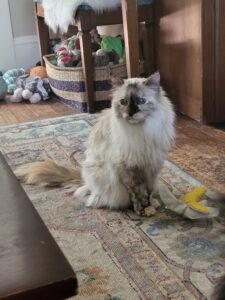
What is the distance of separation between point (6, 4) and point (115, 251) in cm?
289

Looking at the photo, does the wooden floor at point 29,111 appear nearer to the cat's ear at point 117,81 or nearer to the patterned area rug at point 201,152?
the patterned area rug at point 201,152

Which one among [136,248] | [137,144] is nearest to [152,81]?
[137,144]

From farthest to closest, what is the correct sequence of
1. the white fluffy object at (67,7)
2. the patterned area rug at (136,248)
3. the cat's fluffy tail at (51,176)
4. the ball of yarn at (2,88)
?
the ball of yarn at (2,88) → the white fluffy object at (67,7) → the cat's fluffy tail at (51,176) → the patterned area rug at (136,248)

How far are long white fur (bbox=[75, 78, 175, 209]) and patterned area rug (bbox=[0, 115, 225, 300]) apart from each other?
7cm

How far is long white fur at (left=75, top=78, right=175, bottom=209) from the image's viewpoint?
152 centimetres

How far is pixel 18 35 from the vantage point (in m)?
3.80

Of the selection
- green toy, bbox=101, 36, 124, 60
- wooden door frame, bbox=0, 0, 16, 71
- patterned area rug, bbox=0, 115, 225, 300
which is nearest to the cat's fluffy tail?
patterned area rug, bbox=0, 115, 225, 300

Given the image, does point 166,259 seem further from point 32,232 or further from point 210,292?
point 32,232

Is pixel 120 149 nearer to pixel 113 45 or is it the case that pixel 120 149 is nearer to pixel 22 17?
pixel 113 45

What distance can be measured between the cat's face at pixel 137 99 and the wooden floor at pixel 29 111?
52.0 inches

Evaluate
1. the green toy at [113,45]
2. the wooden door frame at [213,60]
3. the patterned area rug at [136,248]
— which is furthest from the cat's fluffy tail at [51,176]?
the green toy at [113,45]

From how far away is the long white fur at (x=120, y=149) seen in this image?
4.99ft

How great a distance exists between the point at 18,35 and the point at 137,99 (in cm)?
259

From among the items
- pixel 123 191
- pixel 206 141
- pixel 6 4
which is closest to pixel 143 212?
pixel 123 191
